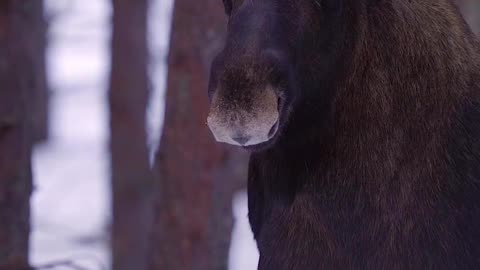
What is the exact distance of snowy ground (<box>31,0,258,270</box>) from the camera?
1105 cm

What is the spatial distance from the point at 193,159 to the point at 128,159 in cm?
307

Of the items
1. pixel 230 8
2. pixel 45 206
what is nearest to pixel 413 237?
pixel 230 8

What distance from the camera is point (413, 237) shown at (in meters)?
3.80

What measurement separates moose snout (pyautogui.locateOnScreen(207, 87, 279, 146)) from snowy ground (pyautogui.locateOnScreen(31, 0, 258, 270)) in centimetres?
513

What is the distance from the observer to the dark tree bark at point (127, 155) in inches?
346

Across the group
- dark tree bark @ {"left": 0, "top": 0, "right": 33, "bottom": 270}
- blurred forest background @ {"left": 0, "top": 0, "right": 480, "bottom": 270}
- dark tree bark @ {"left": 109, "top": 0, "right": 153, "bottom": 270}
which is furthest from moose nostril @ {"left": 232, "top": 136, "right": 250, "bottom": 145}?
dark tree bark @ {"left": 109, "top": 0, "right": 153, "bottom": 270}

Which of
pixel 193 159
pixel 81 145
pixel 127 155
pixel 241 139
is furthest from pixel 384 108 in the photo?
pixel 81 145

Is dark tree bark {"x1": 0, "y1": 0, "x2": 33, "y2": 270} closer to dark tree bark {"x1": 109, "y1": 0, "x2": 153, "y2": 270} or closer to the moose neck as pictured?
the moose neck

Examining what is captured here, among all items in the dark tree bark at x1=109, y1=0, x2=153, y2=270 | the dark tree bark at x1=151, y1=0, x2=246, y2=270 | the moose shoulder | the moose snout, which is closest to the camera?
the moose snout

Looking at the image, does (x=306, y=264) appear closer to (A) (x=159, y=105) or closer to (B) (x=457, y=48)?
(B) (x=457, y=48)

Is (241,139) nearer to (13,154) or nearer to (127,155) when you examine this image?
(13,154)

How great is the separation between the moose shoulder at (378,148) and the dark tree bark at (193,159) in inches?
73.5

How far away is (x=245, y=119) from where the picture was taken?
3.25 meters

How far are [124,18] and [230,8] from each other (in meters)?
5.59
